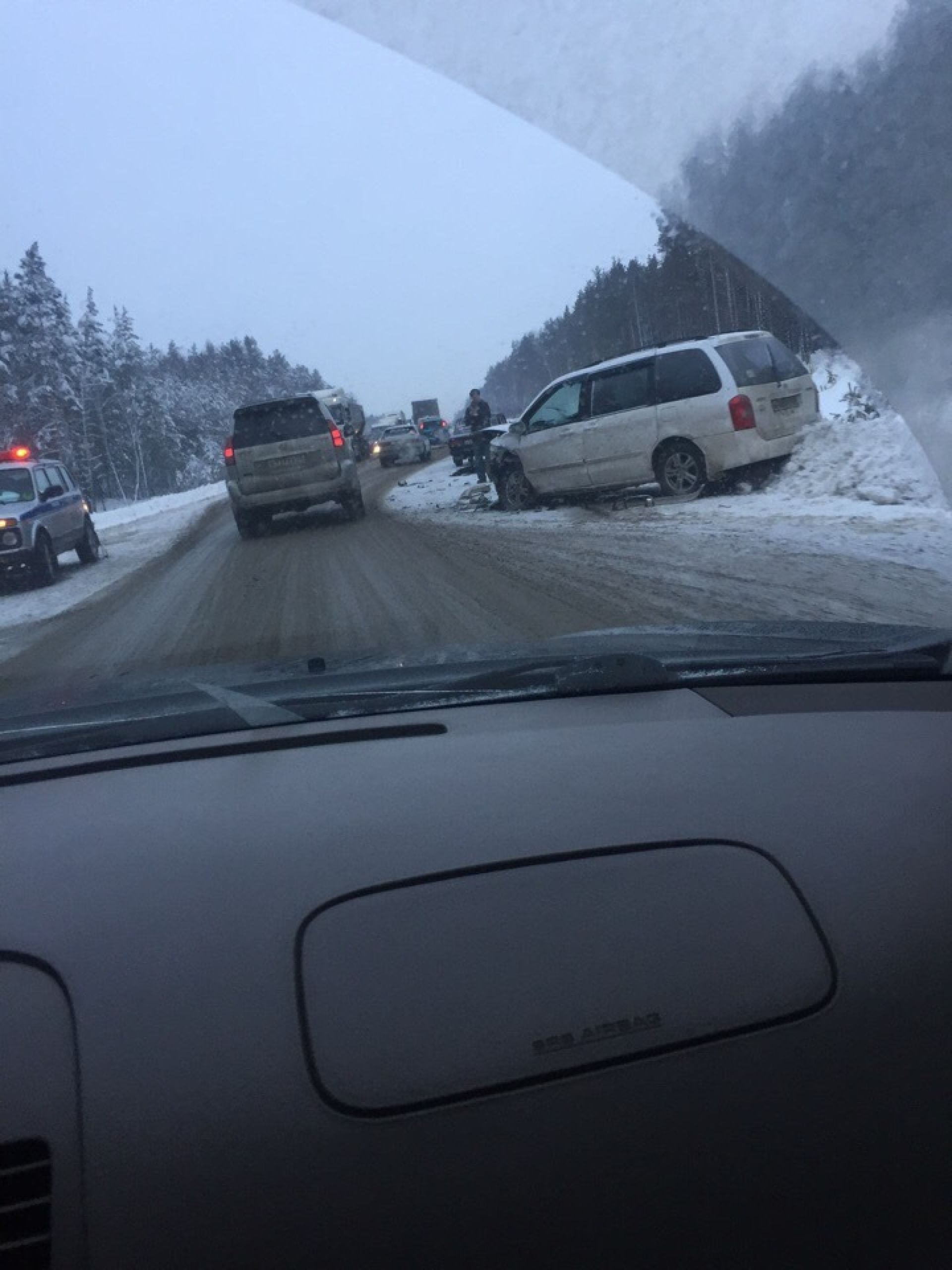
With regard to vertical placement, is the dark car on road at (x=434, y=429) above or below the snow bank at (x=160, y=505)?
above

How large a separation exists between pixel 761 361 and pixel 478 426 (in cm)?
515

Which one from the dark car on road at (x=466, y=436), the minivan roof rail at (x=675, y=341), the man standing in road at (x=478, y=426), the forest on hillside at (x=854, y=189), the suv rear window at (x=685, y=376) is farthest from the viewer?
the dark car on road at (x=466, y=436)

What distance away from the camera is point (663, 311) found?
10359 millimetres

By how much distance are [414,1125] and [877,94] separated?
394 inches

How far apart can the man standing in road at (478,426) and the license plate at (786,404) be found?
3.39 meters

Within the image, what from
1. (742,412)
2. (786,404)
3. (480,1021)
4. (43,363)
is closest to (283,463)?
(43,363)

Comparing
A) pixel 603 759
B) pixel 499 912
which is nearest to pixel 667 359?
pixel 603 759

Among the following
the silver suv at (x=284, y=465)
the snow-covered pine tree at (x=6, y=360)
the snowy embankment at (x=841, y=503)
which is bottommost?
the snowy embankment at (x=841, y=503)

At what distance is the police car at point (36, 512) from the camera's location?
10.1 metres

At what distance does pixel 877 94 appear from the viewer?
963 cm

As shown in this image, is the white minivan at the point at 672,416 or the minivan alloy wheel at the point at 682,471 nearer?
Answer: the white minivan at the point at 672,416

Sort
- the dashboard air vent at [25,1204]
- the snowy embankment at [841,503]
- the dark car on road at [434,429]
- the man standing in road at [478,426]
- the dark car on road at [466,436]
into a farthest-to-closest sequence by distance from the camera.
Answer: the dark car on road at [434,429] → the dark car on road at [466,436] → the man standing in road at [478,426] → the snowy embankment at [841,503] → the dashboard air vent at [25,1204]

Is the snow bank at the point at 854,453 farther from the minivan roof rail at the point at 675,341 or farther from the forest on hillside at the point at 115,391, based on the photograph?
the forest on hillside at the point at 115,391

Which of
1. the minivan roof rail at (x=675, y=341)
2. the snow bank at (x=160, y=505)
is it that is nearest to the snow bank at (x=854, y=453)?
the minivan roof rail at (x=675, y=341)
